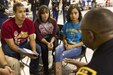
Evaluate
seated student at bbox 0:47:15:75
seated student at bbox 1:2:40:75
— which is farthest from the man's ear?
seated student at bbox 1:2:40:75

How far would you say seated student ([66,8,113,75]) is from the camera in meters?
1.28

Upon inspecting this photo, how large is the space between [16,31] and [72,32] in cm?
83

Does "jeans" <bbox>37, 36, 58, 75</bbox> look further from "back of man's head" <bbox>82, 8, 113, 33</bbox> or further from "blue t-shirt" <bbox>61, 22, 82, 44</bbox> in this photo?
"back of man's head" <bbox>82, 8, 113, 33</bbox>

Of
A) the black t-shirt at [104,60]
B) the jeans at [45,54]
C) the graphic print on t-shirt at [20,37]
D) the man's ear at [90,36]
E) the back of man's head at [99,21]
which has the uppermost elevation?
the back of man's head at [99,21]

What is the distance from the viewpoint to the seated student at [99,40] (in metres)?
1.28

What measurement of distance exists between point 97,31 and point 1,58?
1.72 meters

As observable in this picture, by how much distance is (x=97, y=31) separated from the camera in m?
1.35

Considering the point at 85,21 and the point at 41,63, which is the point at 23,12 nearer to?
the point at 41,63

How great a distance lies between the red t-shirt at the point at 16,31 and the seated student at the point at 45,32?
28 centimetres

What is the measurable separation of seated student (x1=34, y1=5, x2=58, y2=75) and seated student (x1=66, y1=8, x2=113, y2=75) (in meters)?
2.50

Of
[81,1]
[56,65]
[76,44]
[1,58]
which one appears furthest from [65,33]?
[81,1]

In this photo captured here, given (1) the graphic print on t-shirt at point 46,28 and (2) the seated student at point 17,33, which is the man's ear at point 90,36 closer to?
(2) the seated student at point 17,33

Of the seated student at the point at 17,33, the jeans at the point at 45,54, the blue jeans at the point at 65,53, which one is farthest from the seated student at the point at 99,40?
the jeans at the point at 45,54

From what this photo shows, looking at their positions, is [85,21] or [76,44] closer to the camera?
[85,21]
